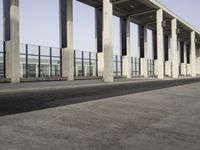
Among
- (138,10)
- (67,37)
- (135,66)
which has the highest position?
(138,10)

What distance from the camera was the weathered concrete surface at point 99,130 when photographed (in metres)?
4.23

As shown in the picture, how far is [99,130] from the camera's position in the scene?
5242 millimetres

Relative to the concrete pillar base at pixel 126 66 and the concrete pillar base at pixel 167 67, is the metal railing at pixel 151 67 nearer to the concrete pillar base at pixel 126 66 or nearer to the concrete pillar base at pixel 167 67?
the concrete pillar base at pixel 167 67

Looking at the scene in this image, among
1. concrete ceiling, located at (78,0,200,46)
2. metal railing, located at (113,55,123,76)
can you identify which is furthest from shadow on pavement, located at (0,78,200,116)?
metal railing, located at (113,55,123,76)

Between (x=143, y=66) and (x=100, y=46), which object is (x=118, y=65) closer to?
(x=143, y=66)

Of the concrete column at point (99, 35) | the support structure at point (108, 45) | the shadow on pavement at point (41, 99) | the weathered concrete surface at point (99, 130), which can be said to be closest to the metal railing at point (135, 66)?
the concrete column at point (99, 35)

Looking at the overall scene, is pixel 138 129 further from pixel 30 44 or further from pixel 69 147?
pixel 30 44

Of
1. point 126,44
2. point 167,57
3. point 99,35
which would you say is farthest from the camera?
point 167,57

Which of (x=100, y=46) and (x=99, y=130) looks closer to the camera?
(x=99, y=130)

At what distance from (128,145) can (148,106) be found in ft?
15.5

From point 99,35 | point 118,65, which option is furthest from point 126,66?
point 99,35

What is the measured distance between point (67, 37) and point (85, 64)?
20.8 feet

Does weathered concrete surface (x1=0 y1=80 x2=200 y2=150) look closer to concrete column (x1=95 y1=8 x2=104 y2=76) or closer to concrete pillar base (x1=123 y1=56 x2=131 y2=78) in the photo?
concrete column (x1=95 y1=8 x2=104 y2=76)

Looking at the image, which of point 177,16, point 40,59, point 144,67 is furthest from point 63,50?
point 177,16
